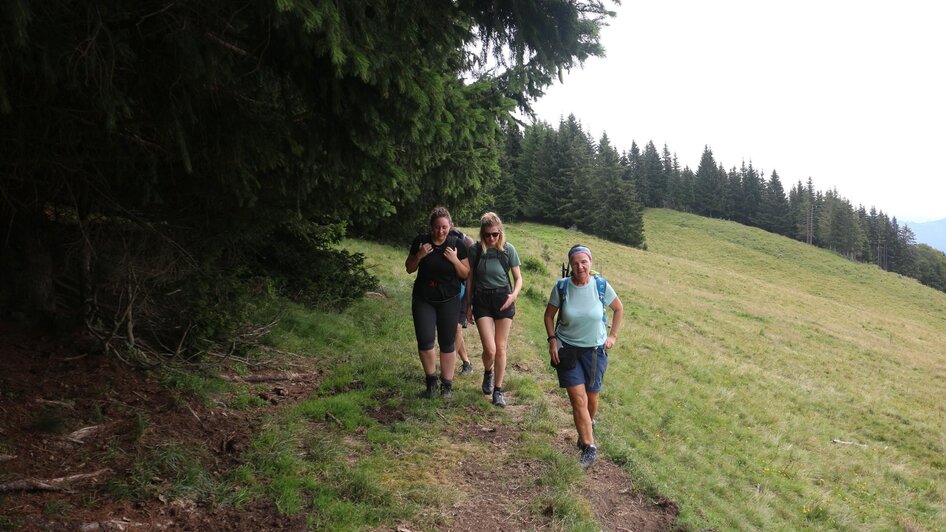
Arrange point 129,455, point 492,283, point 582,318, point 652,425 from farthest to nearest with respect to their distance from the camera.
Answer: point 652,425 → point 492,283 → point 582,318 → point 129,455

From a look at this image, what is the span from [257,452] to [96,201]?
2432mm

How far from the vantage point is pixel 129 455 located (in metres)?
3.87

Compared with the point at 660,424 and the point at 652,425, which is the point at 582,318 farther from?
the point at 660,424

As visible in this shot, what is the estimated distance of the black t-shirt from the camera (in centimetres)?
563

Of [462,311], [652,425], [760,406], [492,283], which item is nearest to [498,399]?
[462,311]

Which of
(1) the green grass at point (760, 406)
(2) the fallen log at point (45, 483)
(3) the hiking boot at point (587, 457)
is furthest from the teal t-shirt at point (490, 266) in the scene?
(2) the fallen log at point (45, 483)

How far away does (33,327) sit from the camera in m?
5.04

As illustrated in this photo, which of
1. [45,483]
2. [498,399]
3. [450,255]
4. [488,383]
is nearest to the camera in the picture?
[45,483]

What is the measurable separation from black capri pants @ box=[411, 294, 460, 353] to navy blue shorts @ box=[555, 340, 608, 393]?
1.26 meters

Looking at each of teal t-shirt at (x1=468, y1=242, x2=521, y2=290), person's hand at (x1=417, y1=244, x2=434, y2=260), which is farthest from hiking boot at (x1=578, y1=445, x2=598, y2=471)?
person's hand at (x1=417, y1=244, x2=434, y2=260)

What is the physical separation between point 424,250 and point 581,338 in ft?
6.05

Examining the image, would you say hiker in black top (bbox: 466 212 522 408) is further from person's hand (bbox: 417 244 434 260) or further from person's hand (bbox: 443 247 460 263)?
person's hand (bbox: 417 244 434 260)

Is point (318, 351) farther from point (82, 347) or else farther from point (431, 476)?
point (431, 476)

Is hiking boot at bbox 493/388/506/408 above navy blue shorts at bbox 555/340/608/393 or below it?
below
